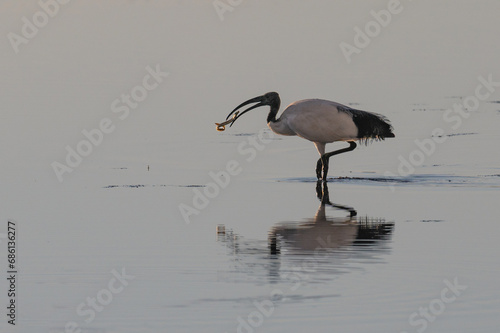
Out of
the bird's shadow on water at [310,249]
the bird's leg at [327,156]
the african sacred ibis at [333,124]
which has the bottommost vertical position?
the bird's shadow on water at [310,249]

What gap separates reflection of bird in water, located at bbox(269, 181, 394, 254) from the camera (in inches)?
476

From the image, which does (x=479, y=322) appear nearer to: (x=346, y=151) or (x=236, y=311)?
(x=236, y=311)

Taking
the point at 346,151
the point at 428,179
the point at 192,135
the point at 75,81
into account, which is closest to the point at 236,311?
the point at 428,179

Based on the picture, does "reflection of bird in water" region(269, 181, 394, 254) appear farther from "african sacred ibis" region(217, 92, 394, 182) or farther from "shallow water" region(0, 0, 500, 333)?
"african sacred ibis" region(217, 92, 394, 182)

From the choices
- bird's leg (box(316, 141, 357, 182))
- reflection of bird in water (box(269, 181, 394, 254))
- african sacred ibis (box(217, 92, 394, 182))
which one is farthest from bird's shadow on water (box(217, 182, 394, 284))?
african sacred ibis (box(217, 92, 394, 182))

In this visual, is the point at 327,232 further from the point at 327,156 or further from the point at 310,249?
the point at 327,156

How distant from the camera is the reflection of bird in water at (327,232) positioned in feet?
39.7

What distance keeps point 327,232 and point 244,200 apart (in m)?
2.31

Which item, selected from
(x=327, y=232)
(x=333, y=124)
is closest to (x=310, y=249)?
(x=327, y=232)

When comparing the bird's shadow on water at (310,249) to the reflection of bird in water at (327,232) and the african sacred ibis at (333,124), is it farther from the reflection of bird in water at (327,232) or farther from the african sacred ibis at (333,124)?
the african sacred ibis at (333,124)

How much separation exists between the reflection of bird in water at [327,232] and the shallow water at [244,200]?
0.10 ft

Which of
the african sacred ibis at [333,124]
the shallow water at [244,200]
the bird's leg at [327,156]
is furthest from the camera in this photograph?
the african sacred ibis at [333,124]

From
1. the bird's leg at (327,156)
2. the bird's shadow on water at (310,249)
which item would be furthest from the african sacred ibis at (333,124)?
the bird's shadow on water at (310,249)

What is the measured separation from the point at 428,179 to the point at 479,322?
7.66 meters
